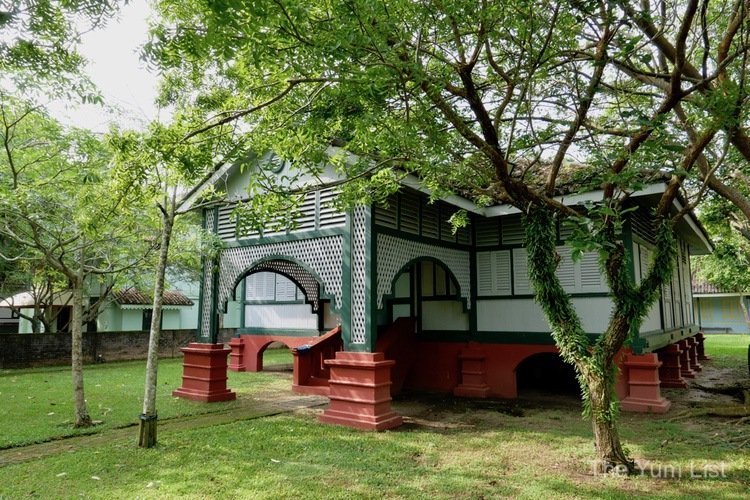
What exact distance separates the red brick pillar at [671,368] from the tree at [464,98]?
22.9 ft

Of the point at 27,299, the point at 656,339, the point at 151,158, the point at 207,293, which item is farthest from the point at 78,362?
the point at 27,299

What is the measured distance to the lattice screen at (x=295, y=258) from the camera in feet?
27.9

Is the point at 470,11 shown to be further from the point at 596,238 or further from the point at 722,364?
the point at 722,364

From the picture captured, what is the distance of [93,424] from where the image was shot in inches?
299

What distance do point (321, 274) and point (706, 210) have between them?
45.0 feet

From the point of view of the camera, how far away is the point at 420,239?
9.57m

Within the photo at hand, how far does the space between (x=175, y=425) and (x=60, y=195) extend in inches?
163

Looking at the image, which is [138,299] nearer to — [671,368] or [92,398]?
[92,398]

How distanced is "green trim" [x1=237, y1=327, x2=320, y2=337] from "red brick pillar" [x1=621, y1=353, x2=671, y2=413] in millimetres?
8266

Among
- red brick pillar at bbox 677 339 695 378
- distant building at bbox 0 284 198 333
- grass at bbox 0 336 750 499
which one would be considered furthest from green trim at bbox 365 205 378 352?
distant building at bbox 0 284 198 333

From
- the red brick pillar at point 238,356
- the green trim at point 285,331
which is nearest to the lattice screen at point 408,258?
the green trim at point 285,331

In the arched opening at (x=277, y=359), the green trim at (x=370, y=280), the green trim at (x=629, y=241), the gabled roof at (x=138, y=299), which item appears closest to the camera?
the green trim at (x=370, y=280)

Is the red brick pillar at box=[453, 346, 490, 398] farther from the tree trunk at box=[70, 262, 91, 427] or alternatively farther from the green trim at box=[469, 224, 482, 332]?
the tree trunk at box=[70, 262, 91, 427]

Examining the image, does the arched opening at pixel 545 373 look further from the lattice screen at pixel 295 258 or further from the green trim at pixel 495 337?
the lattice screen at pixel 295 258
